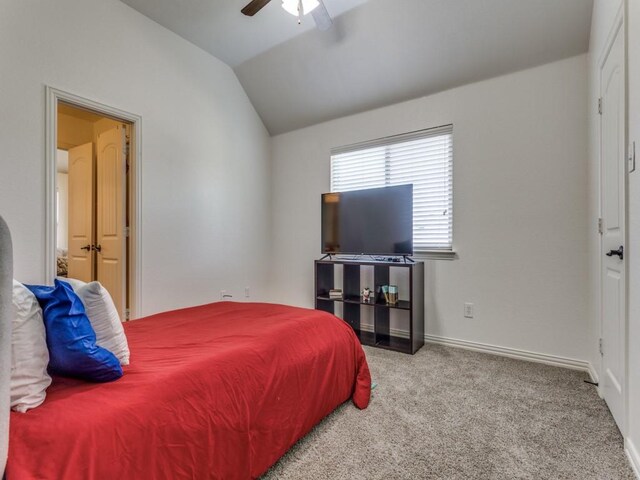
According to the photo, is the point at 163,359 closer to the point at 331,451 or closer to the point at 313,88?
the point at 331,451

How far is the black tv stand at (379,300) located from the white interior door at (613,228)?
1.34 m

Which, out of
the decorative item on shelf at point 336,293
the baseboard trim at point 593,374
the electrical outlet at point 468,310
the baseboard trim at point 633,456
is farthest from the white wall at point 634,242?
the decorative item on shelf at point 336,293

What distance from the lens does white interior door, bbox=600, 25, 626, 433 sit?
166 cm

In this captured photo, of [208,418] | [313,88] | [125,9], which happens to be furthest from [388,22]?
[208,418]

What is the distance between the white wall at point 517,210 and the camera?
103 inches

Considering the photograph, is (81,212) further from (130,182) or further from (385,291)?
(385,291)

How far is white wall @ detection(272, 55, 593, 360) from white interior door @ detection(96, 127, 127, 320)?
279 cm

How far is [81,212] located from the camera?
367 centimetres

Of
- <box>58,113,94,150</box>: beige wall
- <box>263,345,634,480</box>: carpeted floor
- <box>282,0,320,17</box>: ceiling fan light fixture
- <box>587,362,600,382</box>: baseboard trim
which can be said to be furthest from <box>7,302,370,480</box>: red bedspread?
<box>58,113,94,150</box>: beige wall

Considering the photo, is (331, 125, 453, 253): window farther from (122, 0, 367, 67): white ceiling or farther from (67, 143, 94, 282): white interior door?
(67, 143, 94, 282): white interior door

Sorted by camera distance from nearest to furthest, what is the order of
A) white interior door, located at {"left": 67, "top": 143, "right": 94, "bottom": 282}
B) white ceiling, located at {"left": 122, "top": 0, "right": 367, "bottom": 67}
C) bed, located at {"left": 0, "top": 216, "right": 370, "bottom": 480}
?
bed, located at {"left": 0, "top": 216, "right": 370, "bottom": 480}
white ceiling, located at {"left": 122, "top": 0, "right": 367, "bottom": 67}
white interior door, located at {"left": 67, "top": 143, "right": 94, "bottom": 282}

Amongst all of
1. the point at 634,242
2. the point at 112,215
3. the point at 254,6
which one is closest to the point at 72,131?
the point at 112,215

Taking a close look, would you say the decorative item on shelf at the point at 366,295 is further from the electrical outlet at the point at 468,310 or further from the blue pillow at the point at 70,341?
the blue pillow at the point at 70,341

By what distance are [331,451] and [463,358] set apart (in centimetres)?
174
